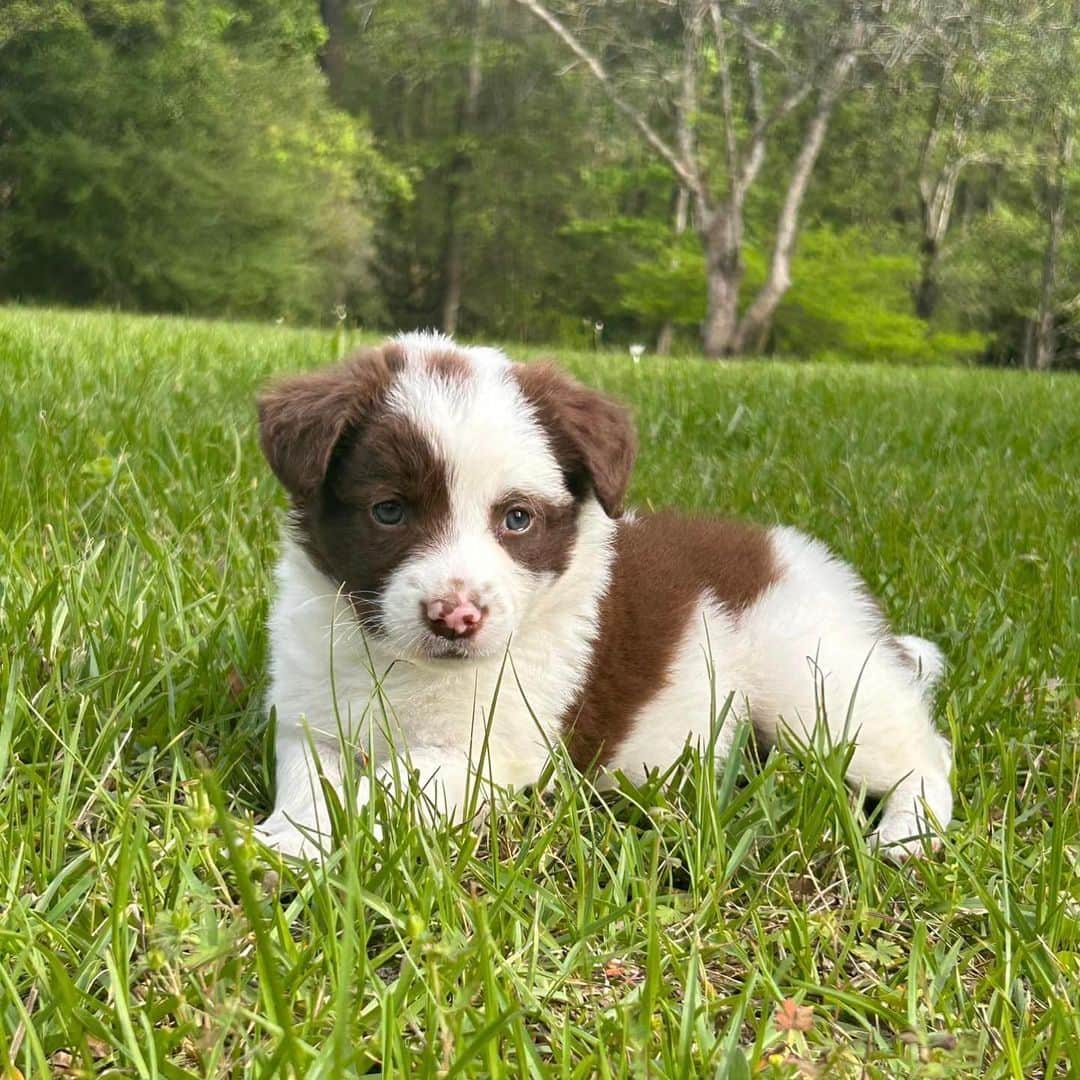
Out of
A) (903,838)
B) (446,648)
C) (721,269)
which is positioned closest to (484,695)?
(446,648)

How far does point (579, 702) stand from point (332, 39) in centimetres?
4371

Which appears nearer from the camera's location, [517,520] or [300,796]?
[300,796]

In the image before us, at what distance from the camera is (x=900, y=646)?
11.3ft

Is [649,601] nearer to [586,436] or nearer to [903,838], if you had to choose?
[586,436]

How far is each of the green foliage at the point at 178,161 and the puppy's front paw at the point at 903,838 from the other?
3357cm

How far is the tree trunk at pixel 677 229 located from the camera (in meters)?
40.4

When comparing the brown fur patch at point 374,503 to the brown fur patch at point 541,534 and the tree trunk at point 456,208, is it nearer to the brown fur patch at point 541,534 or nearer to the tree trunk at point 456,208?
the brown fur patch at point 541,534

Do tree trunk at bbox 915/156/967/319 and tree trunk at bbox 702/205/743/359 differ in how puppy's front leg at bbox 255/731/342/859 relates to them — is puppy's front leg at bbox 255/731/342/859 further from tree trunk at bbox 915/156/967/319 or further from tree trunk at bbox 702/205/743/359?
tree trunk at bbox 915/156/967/319

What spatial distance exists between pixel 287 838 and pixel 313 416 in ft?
2.99

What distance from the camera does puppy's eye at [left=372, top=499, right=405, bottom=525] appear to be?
2.70 meters

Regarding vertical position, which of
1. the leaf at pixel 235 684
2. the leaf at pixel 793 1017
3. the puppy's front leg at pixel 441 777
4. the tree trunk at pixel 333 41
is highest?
the tree trunk at pixel 333 41

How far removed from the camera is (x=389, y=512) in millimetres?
2711

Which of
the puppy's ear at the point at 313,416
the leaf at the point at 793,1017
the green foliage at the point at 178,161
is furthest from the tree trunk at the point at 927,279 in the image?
the leaf at the point at 793,1017

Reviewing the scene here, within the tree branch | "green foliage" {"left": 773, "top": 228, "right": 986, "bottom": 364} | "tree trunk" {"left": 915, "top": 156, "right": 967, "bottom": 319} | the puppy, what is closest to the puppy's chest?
the puppy
